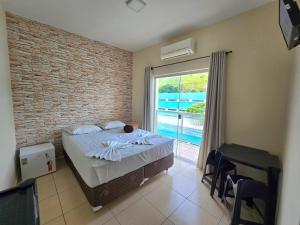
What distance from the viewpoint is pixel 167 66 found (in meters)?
3.14

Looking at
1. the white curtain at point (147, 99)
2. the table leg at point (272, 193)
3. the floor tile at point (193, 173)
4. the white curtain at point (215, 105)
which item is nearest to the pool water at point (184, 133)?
the white curtain at point (147, 99)

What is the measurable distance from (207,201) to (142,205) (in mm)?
906

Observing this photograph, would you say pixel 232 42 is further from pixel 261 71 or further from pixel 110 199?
pixel 110 199

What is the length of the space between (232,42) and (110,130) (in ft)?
9.66

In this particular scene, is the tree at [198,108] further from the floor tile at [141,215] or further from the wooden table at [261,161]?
the floor tile at [141,215]

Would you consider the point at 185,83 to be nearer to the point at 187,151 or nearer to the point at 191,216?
the point at 187,151

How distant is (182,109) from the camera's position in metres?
3.07

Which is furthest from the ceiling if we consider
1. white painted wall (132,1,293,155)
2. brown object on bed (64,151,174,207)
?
brown object on bed (64,151,174,207)

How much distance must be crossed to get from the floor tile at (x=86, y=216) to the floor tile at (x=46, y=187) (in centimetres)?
56

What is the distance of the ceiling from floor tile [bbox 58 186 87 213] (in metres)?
2.78

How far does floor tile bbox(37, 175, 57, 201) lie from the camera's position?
189 cm

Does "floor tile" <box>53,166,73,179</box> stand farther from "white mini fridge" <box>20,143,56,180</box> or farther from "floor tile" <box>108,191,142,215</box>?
"floor tile" <box>108,191,142,215</box>

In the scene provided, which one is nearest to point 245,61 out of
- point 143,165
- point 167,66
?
point 167,66

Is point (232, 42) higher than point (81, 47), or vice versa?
point (81, 47)
